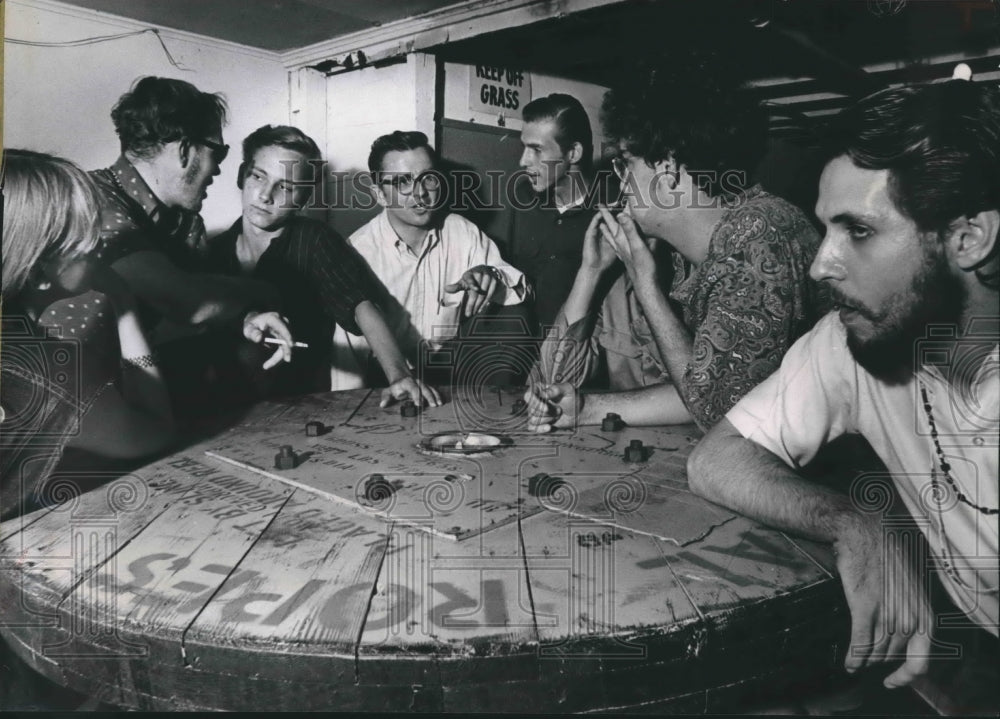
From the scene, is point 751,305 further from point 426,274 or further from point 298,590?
point 298,590

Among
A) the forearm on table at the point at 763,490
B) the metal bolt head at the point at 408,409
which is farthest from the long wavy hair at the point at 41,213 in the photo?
the forearm on table at the point at 763,490

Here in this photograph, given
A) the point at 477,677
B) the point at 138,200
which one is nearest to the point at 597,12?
the point at 138,200

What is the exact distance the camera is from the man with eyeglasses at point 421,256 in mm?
2115

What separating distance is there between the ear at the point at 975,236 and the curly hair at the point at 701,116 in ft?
2.13

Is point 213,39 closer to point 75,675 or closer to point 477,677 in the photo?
point 75,675

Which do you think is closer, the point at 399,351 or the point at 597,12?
the point at 597,12

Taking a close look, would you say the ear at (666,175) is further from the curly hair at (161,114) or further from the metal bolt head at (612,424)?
the curly hair at (161,114)

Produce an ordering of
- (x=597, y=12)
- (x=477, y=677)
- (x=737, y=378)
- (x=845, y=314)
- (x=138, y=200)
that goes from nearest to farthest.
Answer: (x=477, y=677)
(x=845, y=314)
(x=737, y=378)
(x=597, y=12)
(x=138, y=200)

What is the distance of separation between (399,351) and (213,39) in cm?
105

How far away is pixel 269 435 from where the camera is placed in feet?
6.19

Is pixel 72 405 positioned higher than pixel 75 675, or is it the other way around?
pixel 72 405

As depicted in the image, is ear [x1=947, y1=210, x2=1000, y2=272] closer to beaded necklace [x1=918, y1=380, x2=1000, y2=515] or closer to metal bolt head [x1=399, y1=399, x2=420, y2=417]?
beaded necklace [x1=918, y1=380, x2=1000, y2=515]

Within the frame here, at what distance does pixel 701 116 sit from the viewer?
6.42ft

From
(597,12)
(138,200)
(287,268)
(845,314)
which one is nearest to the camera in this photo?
(845,314)
